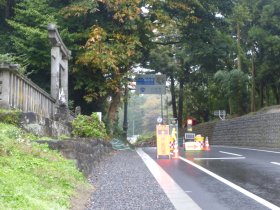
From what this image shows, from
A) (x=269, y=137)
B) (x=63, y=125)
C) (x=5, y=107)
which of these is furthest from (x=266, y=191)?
(x=269, y=137)

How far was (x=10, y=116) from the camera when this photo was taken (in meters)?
9.02

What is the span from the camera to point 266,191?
842cm

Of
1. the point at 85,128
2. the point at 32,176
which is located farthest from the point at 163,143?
the point at 32,176

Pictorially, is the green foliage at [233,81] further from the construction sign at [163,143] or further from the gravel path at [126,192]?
the gravel path at [126,192]

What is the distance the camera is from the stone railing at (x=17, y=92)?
934 centimetres

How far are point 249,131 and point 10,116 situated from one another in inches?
915

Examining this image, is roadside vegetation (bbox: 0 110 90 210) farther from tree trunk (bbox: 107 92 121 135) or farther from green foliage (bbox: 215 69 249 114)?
green foliage (bbox: 215 69 249 114)

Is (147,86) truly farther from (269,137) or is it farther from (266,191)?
(266,191)

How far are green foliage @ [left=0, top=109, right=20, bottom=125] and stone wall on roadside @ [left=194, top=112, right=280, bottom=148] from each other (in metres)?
18.8

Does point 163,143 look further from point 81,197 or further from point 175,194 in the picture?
point 81,197

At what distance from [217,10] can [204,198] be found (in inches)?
837

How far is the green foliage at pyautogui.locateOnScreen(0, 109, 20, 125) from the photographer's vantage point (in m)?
8.94

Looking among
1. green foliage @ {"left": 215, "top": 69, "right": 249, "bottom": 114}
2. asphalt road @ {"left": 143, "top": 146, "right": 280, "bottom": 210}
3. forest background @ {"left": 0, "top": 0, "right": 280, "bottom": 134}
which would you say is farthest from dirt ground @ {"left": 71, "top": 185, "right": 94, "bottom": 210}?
green foliage @ {"left": 215, "top": 69, "right": 249, "bottom": 114}

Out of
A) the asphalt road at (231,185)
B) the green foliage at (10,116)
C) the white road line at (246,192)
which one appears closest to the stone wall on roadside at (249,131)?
the asphalt road at (231,185)
